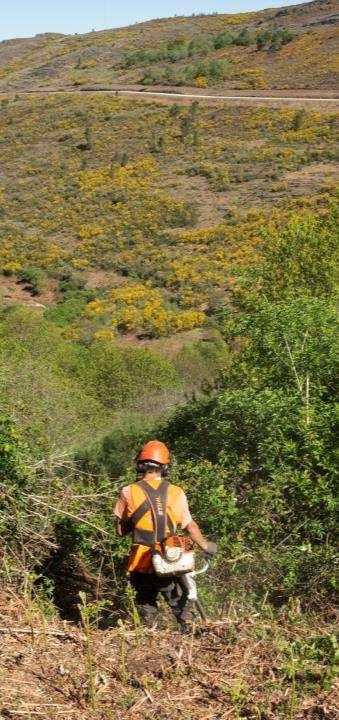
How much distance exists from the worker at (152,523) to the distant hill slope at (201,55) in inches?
2230

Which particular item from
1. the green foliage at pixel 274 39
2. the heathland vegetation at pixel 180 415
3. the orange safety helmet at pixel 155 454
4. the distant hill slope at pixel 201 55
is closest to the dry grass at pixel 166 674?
the heathland vegetation at pixel 180 415

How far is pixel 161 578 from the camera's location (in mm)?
4867

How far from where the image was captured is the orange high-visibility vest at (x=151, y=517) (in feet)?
15.6

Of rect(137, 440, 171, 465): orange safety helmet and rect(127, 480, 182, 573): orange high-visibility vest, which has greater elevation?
rect(137, 440, 171, 465): orange safety helmet

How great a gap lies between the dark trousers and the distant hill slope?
186ft

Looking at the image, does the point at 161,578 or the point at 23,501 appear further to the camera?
the point at 23,501

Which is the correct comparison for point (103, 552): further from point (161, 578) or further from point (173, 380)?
point (173, 380)

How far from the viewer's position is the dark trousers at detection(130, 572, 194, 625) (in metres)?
4.87

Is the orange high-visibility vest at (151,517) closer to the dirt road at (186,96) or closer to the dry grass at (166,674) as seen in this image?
the dry grass at (166,674)

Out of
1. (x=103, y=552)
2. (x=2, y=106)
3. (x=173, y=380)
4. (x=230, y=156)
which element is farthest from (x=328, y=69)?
(x=103, y=552)

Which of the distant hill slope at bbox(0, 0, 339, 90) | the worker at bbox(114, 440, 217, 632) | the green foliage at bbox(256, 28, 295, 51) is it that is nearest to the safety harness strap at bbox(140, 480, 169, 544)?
the worker at bbox(114, 440, 217, 632)

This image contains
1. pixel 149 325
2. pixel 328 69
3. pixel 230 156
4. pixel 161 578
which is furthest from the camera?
pixel 328 69

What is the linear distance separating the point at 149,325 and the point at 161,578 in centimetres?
3008

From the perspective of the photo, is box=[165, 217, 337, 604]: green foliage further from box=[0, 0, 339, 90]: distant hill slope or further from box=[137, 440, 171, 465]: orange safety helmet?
box=[0, 0, 339, 90]: distant hill slope
